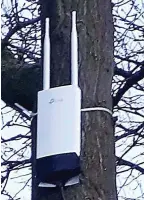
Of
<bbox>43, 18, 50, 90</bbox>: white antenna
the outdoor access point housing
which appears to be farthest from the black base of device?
<bbox>43, 18, 50, 90</bbox>: white antenna

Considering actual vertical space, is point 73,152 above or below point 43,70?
below

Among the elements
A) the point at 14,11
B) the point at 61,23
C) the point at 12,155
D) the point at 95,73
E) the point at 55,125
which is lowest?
the point at 12,155

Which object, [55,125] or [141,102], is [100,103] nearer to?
[55,125]

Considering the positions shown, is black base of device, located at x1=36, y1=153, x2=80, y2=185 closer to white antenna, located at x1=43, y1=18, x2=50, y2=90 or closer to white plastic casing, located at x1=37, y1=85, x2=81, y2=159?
white plastic casing, located at x1=37, y1=85, x2=81, y2=159

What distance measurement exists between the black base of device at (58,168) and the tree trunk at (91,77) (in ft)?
0.17

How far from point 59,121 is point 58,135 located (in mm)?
34

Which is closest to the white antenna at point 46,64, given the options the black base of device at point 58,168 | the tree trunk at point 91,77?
the tree trunk at point 91,77

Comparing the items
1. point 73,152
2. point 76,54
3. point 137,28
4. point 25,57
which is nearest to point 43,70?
point 76,54

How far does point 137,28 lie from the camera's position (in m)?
3.97

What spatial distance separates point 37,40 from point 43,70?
190 centimetres

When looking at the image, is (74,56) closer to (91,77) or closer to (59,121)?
(91,77)

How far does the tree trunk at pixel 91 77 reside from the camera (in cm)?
169

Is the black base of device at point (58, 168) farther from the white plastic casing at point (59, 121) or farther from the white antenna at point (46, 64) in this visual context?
the white antenna at point (46, 64)

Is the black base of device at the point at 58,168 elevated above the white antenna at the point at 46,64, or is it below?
below
